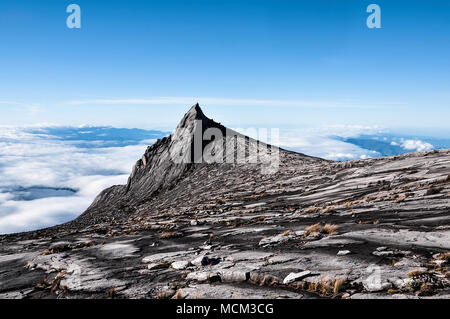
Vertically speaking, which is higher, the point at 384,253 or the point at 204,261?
the point at 384,253

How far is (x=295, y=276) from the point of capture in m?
8.23

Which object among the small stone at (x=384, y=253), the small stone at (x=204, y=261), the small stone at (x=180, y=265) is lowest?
the small stone at (x=180, y=265)

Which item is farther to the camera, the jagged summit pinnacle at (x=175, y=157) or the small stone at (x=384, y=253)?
the jagged summit pinnacle at (x=175, y=157)

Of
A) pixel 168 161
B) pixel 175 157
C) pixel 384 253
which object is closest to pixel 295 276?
pixel 384 253

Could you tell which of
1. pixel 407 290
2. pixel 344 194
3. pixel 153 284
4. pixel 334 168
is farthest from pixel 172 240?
pixel 334 168

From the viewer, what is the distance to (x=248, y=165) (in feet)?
149

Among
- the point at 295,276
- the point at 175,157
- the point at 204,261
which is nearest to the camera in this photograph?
the point at 295,276

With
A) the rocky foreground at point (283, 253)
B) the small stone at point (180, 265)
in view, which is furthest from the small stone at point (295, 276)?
the small stone at point (180, 265)

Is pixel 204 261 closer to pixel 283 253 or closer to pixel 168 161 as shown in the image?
pixel 283 253

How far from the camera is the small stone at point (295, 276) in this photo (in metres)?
8.15

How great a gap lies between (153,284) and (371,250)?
7.59 m

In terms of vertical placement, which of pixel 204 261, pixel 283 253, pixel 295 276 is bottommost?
pixel 204 261

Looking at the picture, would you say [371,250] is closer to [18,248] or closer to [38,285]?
[38,285]

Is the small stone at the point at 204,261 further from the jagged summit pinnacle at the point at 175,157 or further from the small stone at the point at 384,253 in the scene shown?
the jagged summit pinnacle at the point at 175,157
